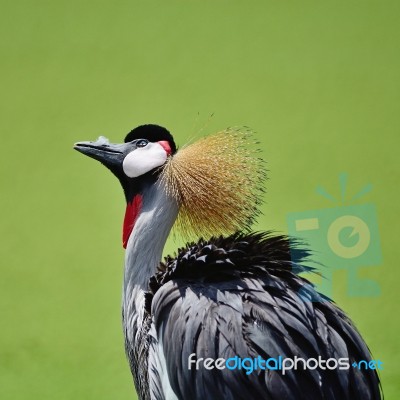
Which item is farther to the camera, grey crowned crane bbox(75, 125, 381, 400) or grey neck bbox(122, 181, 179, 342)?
grey neck bbox(122, 181, 179, 342)

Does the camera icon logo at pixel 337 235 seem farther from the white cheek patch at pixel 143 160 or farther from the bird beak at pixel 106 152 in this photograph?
the bird beak at pixel 106 152

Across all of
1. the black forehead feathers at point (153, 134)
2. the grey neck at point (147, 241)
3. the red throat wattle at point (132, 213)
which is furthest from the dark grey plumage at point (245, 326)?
the black forehead feathers at point (153, 134)

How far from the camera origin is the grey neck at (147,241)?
81.8 inches

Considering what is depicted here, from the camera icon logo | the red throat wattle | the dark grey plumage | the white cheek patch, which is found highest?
the white cheek patch

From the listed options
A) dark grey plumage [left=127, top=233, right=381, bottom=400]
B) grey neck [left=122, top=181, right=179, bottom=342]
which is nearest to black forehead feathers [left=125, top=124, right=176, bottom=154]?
grey neck [left=122, top=181, right=179, bottom=342]

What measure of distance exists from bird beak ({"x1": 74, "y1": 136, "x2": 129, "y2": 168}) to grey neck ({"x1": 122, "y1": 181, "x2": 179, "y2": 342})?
5.1 inches

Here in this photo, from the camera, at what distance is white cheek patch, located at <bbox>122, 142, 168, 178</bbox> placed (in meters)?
2.16

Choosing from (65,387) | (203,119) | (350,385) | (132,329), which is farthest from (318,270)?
(65,387)

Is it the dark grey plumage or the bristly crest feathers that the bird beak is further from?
the dark grey plumage

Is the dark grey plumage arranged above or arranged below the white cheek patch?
below

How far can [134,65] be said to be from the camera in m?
2.97

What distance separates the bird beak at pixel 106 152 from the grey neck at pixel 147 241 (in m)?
0.13

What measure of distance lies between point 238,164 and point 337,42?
99cm

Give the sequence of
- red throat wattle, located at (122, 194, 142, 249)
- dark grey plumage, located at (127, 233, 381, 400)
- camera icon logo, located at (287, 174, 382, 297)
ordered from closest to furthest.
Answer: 1. dark grey plumage, located at (127, 233, 381, 400)
2. camera icon logo, located at (287, 174, 382, 297)
3. red throat wattle, located at (122, 194, 142, 249)
